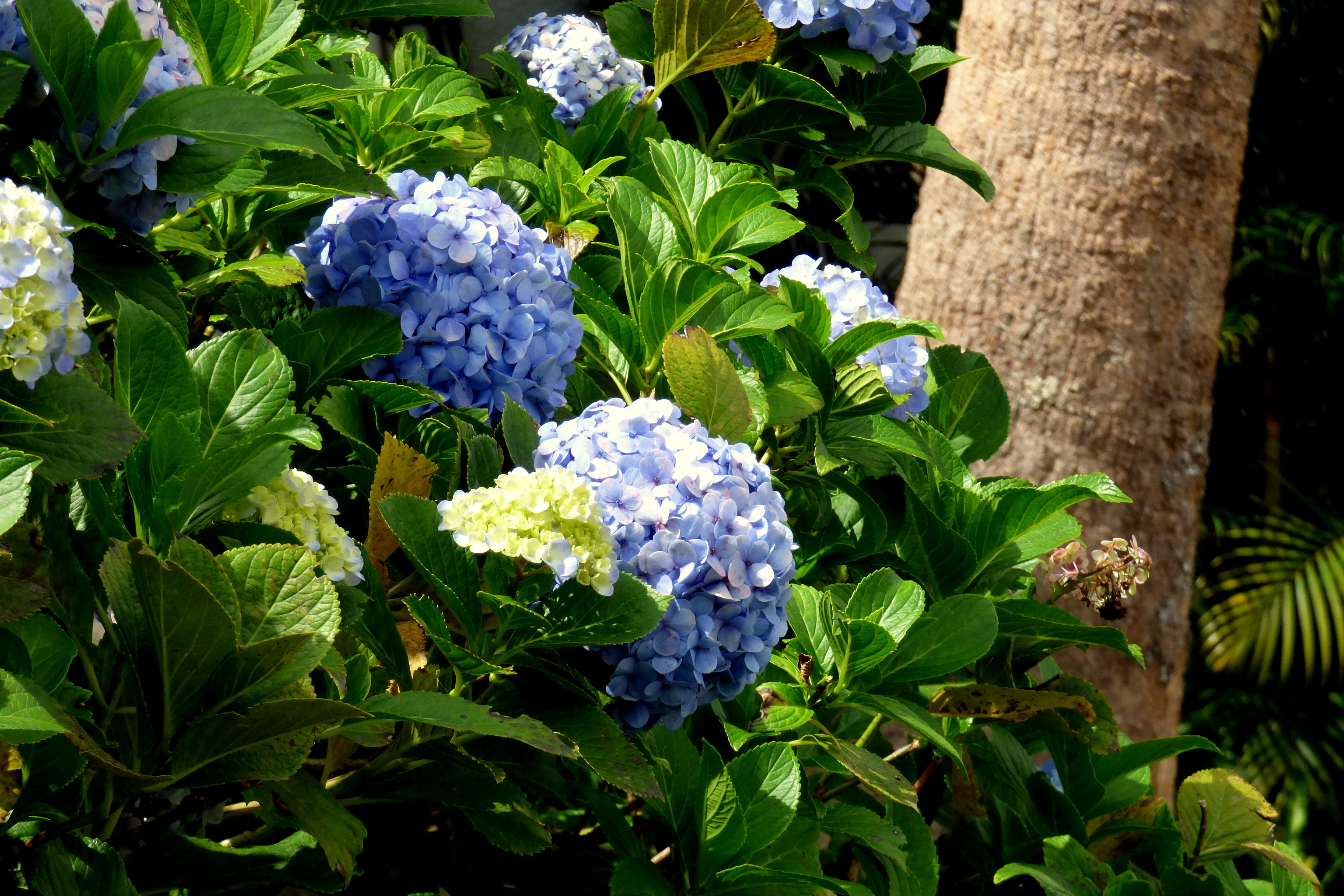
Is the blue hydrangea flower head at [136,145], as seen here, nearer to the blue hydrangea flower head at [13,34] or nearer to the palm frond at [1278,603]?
the blue hydrangea flower head at [13,34]

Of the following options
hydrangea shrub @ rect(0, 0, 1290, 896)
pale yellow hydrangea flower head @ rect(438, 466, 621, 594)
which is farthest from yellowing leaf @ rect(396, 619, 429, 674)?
pale yellow hydrangea flower head @ rect(438, 466, 621, 594)

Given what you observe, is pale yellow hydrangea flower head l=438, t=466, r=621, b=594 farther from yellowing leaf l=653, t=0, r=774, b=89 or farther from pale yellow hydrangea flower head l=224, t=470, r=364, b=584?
yellowing leaf l=653, t=0, r=774, b=89

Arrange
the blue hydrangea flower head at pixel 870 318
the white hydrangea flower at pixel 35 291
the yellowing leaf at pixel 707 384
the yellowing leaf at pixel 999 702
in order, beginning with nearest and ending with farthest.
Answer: the white hydrangea flower at pixel 35 291, the yellowing leaf at pixel 707 384, the yellowing leaf at pixel 999 702, the blue hydrangea flower head at pixel 870 318

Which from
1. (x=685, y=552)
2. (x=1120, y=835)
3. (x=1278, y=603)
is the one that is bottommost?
(x=1278, y=603)

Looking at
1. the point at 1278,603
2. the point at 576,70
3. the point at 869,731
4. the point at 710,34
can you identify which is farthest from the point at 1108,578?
the point at 1278,603

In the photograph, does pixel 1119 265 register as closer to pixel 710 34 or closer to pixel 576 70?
pixel 576 70

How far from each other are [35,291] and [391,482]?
27 cm

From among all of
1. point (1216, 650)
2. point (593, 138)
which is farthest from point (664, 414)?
point (1216, 650)

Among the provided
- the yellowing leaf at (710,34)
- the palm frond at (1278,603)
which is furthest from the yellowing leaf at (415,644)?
the palm frond at (1278,603)

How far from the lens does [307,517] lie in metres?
0.81

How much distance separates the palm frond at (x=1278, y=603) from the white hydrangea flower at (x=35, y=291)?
528 cm

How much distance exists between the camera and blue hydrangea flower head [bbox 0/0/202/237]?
82cm

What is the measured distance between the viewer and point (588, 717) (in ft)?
2.70

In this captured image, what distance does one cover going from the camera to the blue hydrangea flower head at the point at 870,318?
49.1 inches
